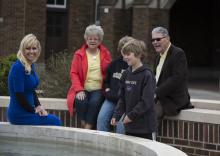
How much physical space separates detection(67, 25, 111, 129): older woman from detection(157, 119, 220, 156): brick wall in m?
0.95

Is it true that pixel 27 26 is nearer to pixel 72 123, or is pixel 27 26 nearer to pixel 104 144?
pixel 72 123

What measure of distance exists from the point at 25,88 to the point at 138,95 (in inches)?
52.8

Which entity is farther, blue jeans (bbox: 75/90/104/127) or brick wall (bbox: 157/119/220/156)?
blue jeans (bbox: 75/90/104/127)

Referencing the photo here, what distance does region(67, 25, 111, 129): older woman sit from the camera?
7512 mm

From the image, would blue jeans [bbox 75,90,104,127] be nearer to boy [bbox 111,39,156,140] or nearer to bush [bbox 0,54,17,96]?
boy [bbox 111,39,156,140]

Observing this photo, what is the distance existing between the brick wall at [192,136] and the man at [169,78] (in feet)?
0.54

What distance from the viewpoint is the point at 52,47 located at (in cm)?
2555

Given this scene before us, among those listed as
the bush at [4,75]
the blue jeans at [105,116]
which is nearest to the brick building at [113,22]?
the bush at [4,75]

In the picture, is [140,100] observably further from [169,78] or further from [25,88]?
[25,88]

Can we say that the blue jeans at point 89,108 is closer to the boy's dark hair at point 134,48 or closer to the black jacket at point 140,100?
the black jacket at point 140,100

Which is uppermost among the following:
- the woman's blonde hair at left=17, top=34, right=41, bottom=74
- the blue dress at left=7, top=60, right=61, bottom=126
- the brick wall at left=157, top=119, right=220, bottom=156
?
the woman's blonde hair at left=17, top=34, right=41, bottom=74

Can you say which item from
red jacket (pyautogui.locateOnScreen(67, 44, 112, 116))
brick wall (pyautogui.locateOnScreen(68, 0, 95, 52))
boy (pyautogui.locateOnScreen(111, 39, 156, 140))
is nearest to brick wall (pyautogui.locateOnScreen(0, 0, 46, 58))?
brick wall (pyautogui.locateOnScreen(68, 0, 95, 52))

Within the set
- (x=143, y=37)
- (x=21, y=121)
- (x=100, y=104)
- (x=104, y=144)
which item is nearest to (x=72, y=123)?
(x=100, y=104)

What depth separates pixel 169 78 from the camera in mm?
6836
